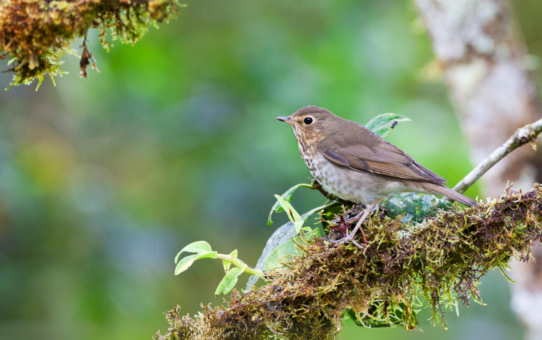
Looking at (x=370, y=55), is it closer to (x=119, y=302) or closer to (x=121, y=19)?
(x=119, y=302)

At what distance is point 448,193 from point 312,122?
3.07 ft

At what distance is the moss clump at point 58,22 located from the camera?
1338mm

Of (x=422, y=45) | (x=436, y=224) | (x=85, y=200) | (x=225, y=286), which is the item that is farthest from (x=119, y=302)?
(x=422, y=45)

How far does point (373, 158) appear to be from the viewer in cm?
239

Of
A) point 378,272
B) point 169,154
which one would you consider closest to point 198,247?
point 378,272

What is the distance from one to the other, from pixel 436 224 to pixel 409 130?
8.97ft

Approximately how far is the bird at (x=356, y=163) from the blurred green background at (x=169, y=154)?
1313 millimetres

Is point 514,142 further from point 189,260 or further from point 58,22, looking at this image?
point 58,22

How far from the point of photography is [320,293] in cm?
157

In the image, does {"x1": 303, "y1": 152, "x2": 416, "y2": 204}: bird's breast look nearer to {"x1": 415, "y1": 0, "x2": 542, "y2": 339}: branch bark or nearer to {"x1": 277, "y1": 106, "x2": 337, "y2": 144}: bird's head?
{"x1": 277, "y1": 106, "x2": 337, "y2": 144}: bird's head

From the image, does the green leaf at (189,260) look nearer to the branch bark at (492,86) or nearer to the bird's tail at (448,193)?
the bird's tail at (448,193)

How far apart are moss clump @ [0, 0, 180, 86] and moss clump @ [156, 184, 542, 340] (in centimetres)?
89

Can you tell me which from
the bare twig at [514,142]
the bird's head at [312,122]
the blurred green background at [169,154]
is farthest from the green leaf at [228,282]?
the blurred green background at [169,154]

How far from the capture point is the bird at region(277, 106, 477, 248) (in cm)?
210
